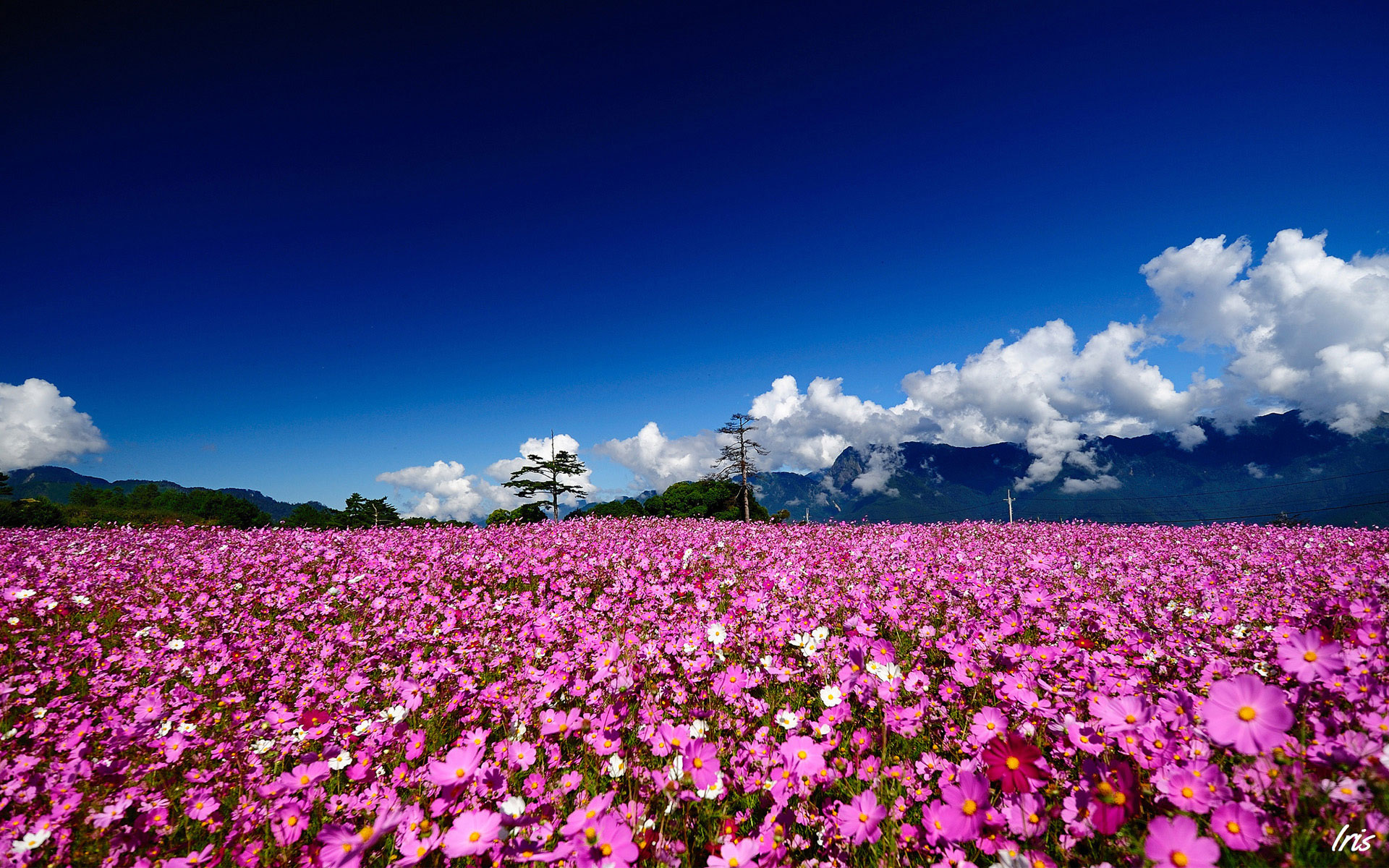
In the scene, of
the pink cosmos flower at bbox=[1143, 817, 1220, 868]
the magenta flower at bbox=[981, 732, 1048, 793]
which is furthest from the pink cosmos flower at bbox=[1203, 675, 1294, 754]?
the magenta flower at bbox=[981, 732, 1048, 793]

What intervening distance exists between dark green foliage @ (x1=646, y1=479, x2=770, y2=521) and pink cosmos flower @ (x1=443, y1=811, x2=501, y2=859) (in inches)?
1123

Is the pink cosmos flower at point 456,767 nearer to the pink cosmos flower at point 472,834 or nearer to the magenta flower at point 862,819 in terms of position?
the pink cosmos flower at point 472,834

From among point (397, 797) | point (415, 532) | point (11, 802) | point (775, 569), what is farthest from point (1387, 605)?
point (415, 532)

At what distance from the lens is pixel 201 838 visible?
2381 mm

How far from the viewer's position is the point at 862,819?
196 centimetres

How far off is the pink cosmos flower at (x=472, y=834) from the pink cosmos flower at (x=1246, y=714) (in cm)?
216

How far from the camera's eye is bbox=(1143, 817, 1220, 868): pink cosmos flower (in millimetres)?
1357

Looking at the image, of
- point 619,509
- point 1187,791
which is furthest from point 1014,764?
point 619,509

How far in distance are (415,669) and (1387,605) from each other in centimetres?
607

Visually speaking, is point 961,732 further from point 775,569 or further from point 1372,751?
point 775,569

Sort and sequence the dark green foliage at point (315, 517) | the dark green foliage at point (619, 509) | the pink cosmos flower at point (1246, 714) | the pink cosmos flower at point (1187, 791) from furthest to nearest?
the dark green foliage at point (619, 509)
the dark green foliage at point (315, 517)
the pink cosmos flower at point (1187, 791)
the pink cosmos flower at point (1246, 714)

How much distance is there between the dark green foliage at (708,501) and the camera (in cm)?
3134

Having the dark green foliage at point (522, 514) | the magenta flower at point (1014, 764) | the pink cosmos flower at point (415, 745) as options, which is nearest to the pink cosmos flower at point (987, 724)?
the magenta flower at point (1014, 764)

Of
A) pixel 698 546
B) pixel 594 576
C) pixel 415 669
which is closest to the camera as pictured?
pixel 415 669
